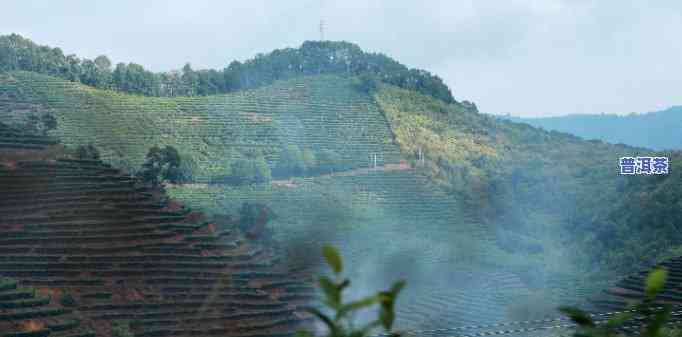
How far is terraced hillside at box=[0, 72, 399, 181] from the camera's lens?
6091 cm

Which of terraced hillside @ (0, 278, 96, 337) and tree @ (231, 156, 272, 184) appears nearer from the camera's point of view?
terraced hillside @ (0, 278, 96, 337)

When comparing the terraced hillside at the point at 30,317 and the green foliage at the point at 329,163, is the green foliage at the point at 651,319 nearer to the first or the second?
the terraced hillside at the point at 30,317

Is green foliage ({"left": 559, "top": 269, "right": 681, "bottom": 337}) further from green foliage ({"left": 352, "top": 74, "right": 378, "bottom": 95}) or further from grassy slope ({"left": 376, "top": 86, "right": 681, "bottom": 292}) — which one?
green foliage ({"left": 352, "top": 74, "right": 378, "bottom": 95})

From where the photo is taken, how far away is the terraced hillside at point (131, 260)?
30.1m

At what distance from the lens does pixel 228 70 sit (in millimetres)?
89500

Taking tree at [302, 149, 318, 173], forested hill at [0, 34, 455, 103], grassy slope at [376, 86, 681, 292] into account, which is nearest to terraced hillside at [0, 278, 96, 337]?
grassy slope at [376, 86, 681, 292]

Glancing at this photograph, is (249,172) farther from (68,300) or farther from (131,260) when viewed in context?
(68,300)

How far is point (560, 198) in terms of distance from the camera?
64.1 meters

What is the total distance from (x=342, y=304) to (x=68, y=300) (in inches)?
1065

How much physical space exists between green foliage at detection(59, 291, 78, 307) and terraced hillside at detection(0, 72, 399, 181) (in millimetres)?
28981

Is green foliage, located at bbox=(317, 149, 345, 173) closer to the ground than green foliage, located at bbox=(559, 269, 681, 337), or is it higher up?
closer to the ground

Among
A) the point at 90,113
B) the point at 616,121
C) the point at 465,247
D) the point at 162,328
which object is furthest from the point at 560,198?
the point at 616,121

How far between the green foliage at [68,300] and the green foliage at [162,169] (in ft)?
58.3

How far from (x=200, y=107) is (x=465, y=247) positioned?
24726mm
